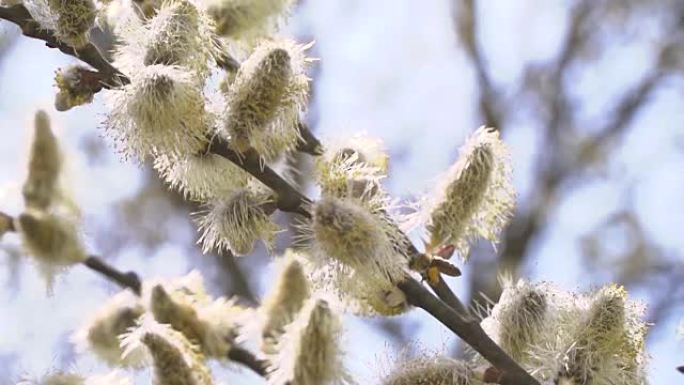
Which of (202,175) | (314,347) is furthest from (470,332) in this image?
(202,175)

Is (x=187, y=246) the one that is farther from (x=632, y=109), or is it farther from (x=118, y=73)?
(x=118, y=73)

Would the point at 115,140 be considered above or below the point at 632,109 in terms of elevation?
below

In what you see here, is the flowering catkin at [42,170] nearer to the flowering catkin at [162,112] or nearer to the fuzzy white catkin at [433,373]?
the flowering catkin at [162,112]

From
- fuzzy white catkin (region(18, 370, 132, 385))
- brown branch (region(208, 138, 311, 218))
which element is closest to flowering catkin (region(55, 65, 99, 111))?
brown branch (region(208, 138, 311, 218))

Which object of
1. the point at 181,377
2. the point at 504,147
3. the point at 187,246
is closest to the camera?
the point at 181,377

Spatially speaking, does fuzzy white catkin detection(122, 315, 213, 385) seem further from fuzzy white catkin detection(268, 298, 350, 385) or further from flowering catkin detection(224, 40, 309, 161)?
flowering catkin detection(224, 40, 309, 161)

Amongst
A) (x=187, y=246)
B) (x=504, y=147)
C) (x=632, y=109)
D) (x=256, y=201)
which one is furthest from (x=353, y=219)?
(x=632, y=109)

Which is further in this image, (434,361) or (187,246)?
(187,246)

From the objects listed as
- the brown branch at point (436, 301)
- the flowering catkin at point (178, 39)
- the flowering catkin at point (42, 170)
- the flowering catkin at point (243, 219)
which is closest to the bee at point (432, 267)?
the brown branch at point (436, 301)
